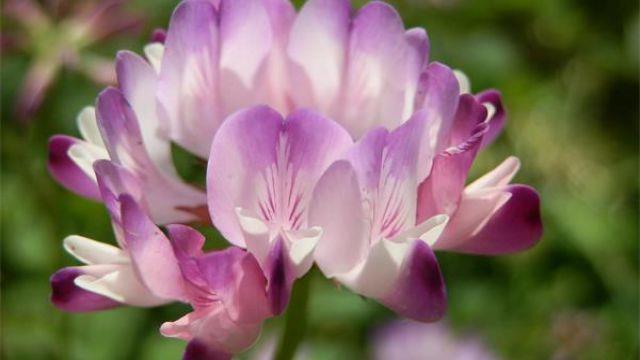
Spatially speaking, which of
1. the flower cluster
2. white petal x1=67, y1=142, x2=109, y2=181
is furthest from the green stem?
white petal x1=67, y1=142, x2=109, y2=181

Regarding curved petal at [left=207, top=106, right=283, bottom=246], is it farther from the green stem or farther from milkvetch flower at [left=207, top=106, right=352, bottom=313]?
the green stem

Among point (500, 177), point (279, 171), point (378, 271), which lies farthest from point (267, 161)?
point (500, 177)

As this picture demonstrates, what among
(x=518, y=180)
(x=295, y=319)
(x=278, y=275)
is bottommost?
(x=518, y=180)

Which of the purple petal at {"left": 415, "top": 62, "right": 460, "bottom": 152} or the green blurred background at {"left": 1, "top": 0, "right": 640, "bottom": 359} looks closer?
the purple petal at {"left": 415, "top": 62, "right": 460, "bottom": 152}

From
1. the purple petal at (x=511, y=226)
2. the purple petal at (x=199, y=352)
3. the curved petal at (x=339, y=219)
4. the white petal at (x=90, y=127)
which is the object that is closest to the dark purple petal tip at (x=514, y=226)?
the purple petal at (x=511, y=226)

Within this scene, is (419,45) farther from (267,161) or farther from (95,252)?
(95,252)

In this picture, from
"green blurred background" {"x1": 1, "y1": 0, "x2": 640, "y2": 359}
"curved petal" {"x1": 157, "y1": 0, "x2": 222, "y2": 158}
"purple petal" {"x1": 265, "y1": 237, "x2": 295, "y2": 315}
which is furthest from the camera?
"green blurred background" {"x1": 1, "y1": 0, "x2": 640, "y2": 359}

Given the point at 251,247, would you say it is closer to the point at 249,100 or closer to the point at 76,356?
the point at 249,100
